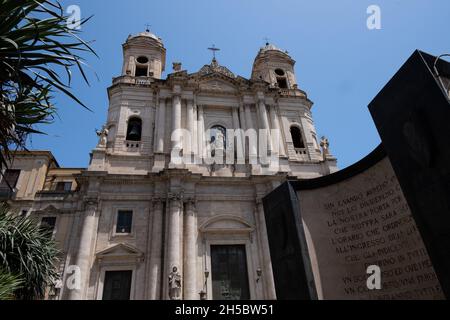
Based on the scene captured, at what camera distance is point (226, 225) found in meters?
15.1

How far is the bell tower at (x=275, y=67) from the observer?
23411 millimetres

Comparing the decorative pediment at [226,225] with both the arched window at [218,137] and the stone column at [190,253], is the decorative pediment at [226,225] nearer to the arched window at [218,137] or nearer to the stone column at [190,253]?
the stone column at [190,253]

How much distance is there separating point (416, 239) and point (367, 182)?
1.19m

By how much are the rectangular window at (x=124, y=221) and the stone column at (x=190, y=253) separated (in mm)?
2831

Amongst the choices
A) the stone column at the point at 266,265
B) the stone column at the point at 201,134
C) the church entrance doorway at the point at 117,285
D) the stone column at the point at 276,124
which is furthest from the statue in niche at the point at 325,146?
the church entrance doorway at the point at 117,285

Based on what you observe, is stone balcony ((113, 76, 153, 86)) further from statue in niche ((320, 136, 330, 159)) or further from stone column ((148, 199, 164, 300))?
statue in niche ((320, 136, 330, 159))

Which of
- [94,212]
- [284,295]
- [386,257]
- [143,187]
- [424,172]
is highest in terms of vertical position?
[143,187]

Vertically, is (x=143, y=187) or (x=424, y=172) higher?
(x=143, y=187)

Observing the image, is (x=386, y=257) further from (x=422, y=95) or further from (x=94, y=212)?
(x=94, y=212)

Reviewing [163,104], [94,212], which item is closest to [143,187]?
[94,212]

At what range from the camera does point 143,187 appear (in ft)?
51.3

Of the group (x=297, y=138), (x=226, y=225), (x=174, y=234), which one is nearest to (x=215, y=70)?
(x=297, y=138)
